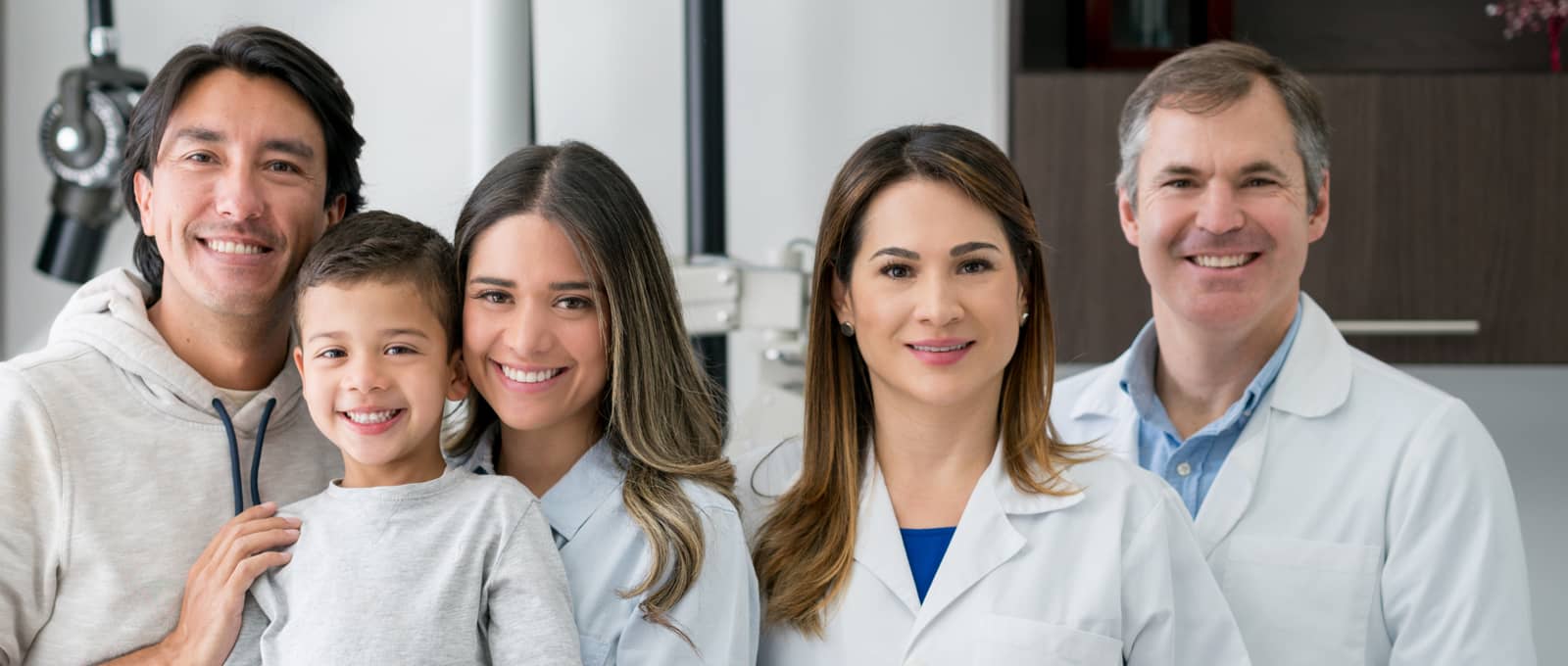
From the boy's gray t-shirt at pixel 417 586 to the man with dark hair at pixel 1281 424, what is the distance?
0.77 metres

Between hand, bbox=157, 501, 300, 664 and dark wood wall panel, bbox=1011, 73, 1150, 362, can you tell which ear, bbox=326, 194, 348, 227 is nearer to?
hand, bbox=157, 501, 300, 664

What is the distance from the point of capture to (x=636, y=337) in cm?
144

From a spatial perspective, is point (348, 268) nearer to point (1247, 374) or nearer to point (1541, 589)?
point (1247, 374)

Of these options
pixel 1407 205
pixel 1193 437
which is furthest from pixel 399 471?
pixel 1407 205

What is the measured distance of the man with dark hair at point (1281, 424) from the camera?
156 cm

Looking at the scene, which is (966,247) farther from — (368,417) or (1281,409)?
(368,417)

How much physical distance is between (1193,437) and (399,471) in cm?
91

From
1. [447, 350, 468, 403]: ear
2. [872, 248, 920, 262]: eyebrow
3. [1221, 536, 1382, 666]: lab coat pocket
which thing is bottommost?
[1221, 536, 1382, 666]: lab coat pocket

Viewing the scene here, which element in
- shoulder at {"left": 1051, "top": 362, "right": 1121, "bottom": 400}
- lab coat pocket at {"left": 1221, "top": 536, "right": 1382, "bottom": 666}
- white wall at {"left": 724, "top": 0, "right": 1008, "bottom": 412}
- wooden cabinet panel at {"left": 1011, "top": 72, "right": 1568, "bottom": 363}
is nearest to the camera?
lab coat pocket at {"left": 1221, "top": 536, "right": 1382, "bottom": 666}

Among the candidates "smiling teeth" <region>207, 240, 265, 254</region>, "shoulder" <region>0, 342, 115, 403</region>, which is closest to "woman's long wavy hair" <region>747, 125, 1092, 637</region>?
"smiling teeth" <region>207, 240, 265, 254</region>

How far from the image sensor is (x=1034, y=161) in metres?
2.20

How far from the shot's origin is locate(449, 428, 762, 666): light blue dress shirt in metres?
1.37

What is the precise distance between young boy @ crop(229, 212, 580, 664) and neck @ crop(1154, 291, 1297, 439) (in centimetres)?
83

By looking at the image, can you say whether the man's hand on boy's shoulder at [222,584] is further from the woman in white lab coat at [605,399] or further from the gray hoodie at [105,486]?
the woman in white lab coat at [605,399]
